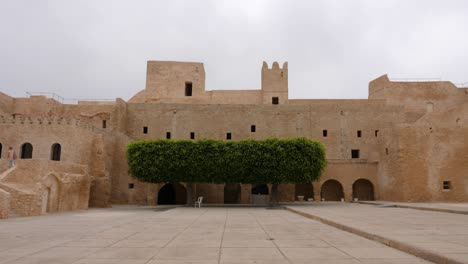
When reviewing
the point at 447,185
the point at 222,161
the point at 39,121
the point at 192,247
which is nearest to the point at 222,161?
the point at 222,161

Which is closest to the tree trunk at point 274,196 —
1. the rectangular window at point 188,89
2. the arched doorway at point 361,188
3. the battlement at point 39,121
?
the arched doorway at point 361,188

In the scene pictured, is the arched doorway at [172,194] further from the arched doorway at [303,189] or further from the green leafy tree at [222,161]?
the arched doorway at [303,189]

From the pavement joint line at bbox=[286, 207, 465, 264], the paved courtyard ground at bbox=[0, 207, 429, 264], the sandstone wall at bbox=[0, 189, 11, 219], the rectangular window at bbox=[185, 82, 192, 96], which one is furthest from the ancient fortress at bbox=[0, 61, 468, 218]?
the pavement joint line at bbox=[286, 207, 465, 264]

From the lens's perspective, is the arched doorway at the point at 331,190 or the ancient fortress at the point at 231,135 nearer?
the ancient fortress at the point at 231,135

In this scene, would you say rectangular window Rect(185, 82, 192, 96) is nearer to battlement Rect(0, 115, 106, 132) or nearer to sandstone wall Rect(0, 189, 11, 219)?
battlement Rect(0, 115, 106, 132)

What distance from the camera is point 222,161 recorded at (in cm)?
2767

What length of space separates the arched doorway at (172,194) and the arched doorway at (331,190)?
512 inches

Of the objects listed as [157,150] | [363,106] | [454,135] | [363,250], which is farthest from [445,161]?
[363,250]

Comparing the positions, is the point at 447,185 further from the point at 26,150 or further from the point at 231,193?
the point at 26,150

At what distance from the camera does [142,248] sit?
27.8ft

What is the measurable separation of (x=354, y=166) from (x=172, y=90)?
2189cm

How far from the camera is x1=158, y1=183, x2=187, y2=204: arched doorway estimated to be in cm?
3541

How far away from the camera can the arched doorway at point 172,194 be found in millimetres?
35406

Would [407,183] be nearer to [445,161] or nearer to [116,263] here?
[445,161]
